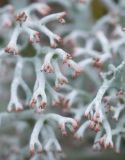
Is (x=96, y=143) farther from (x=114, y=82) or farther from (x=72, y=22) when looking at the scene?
(x=72, y=22)

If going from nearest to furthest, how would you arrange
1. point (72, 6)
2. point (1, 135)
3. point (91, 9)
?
point (1, 135) → point (72, 6) → point (91, 9)

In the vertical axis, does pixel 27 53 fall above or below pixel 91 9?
below

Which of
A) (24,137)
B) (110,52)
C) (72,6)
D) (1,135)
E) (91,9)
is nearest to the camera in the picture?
(110,52)

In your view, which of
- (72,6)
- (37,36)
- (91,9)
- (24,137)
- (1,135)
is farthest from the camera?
(91,9)

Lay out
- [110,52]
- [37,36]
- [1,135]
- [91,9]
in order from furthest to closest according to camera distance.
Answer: [91,9] < [1,135] < [110,52] < [37,36]

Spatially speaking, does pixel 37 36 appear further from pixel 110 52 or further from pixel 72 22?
pixel 72 22

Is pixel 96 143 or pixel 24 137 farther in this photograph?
pixel 24 137

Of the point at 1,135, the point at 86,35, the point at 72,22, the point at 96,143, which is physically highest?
the point at 72,22

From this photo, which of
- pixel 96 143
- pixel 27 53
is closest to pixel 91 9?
pixel 27 53

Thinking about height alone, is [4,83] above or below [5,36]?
below

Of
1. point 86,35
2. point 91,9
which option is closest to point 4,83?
point 86,35
